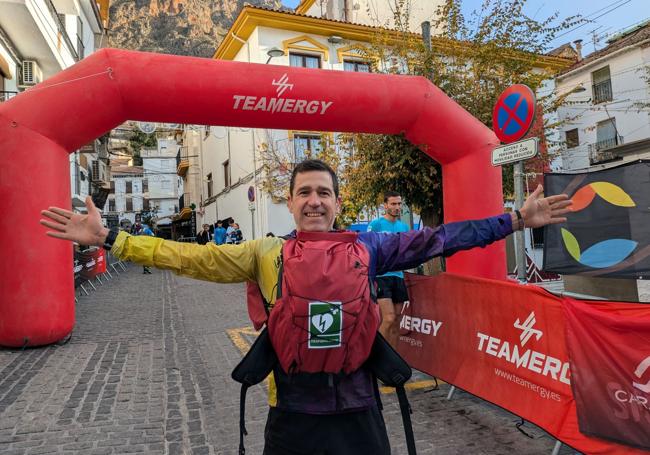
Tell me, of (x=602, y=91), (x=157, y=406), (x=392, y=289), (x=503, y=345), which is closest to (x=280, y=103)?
(x=392, y=289)

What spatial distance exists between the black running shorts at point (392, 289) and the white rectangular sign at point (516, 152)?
1.78 meters

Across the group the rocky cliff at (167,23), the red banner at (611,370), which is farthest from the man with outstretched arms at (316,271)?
the rocky cliff at (167,23)

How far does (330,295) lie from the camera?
166 cm

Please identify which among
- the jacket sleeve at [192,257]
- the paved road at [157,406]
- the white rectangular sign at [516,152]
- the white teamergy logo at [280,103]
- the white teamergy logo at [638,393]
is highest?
the white teamergy logo at [280,103]

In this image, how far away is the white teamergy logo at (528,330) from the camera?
3566mm

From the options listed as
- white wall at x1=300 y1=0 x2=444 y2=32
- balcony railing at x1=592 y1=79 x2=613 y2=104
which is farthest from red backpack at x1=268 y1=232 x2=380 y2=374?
balcony railing at x1=592 y1=79 x2=613 y2=104

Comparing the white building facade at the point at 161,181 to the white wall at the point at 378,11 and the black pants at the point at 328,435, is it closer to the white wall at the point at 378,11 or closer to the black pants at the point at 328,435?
the white wall at the point at 378,11

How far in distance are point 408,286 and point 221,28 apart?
102414mm

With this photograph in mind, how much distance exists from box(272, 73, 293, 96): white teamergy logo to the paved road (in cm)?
347

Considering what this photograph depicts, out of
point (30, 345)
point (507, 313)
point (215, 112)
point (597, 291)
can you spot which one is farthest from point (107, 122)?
point (597, 291)

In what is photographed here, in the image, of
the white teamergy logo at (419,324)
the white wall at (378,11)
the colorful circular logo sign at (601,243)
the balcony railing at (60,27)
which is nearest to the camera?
the white teamergy logo at (419,324)

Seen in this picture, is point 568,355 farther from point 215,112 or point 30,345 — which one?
point 30,345

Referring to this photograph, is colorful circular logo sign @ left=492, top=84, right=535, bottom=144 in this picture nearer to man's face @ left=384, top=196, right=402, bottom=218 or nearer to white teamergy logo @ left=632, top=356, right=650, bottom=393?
man's face @ left=384, top=196, right=402, bottom=218

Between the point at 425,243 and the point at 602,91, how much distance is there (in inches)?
1124
